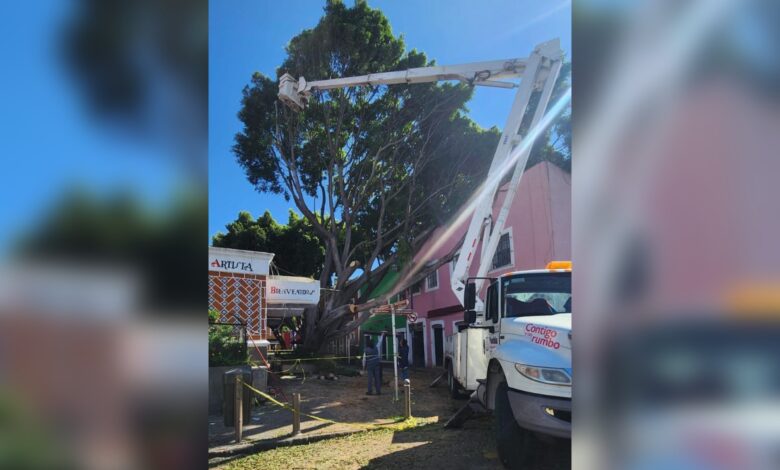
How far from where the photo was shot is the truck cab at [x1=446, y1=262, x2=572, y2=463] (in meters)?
4.77

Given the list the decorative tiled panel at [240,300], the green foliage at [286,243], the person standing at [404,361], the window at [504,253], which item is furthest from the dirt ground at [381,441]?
the green foliage at [286,243]

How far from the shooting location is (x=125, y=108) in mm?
1108

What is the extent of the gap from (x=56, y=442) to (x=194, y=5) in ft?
3.35

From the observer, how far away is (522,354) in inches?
206

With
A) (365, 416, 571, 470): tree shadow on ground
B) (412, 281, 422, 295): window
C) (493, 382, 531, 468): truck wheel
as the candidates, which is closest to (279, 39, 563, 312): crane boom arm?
(365, 416, 571, 470): tree shadow on ground

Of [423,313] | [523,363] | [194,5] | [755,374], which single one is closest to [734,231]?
[755,374]

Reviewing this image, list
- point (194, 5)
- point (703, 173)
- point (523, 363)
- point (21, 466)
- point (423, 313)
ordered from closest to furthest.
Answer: point (21, 466) → point (703, 173) → point (194, 5) → point (523, 363) → point (423, 313)

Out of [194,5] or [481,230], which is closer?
[194,5]

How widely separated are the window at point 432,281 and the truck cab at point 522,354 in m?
15.8

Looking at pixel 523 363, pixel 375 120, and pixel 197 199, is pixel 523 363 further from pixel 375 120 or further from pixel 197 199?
pixel 375 120

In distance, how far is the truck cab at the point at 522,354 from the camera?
4.77 m

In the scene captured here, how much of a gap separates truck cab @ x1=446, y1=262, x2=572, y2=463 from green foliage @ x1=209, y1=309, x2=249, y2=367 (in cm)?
568

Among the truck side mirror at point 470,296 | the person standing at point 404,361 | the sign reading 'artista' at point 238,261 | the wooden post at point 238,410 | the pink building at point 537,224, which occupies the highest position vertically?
the pink building at point 537,224

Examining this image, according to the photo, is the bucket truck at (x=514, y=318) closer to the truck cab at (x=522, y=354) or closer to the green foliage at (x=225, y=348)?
the truck cab at (x=522, y=354)
